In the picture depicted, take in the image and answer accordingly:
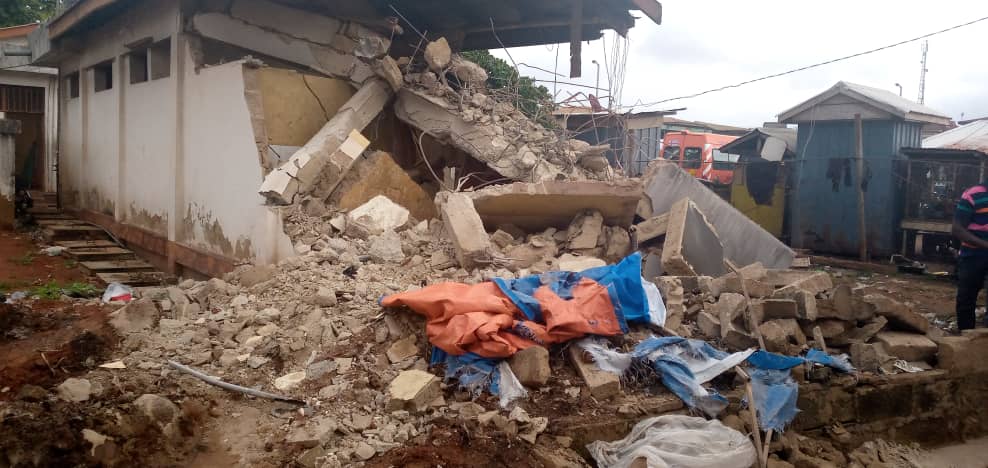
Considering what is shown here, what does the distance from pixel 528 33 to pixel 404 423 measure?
7.13m

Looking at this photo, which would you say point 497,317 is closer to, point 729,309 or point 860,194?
point 729,309

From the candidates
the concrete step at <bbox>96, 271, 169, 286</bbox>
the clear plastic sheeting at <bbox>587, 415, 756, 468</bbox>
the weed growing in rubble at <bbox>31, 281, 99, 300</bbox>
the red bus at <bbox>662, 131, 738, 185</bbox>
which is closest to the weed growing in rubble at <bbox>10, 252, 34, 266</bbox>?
the concrete step at <bbox>96, 271, 169, 286</bbox>

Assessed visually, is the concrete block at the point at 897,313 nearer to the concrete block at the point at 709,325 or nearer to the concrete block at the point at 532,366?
the concrete block at the point at 709,325

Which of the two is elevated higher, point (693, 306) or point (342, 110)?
point (342, 110)

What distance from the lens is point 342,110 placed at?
770 centimetres

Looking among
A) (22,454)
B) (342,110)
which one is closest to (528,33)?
(342,110)

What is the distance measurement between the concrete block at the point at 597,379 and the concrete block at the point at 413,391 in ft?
3.07

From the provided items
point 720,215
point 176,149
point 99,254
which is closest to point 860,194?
point 720,215

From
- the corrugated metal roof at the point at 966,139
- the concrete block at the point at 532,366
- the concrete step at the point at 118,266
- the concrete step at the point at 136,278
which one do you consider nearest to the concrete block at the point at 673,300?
the concrete block at the point at 532,366

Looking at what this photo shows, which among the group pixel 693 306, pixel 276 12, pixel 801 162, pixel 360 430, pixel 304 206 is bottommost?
pixel 360 430

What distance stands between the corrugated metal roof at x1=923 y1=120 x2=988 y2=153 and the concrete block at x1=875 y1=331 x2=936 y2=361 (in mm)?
6786

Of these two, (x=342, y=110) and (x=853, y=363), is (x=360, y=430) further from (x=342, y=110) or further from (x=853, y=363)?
(x=342, y=110)

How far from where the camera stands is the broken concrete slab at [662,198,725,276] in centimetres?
638

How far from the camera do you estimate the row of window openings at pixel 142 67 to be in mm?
9273
